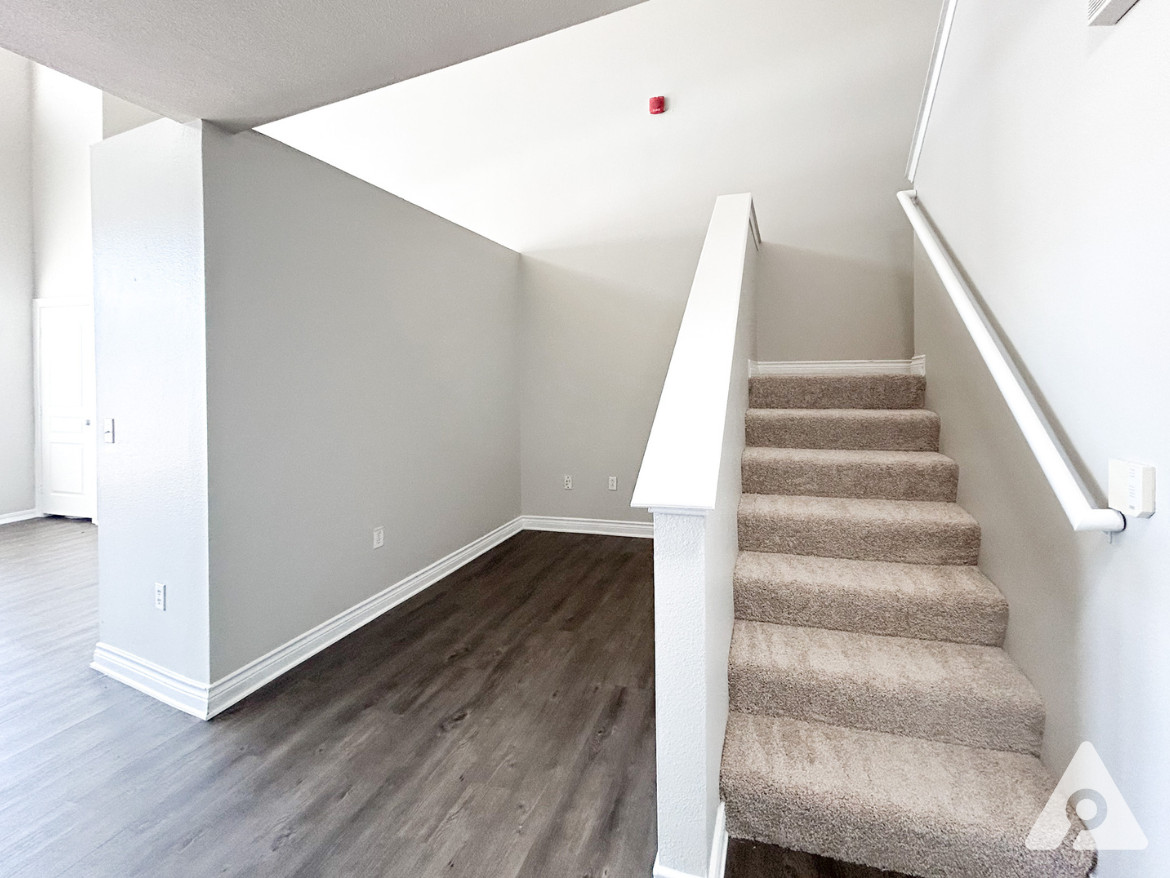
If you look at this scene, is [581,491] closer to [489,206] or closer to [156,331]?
[489,206]

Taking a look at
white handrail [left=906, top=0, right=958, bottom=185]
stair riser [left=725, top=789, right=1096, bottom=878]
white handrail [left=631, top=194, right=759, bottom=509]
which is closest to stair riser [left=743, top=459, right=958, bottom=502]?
white handrail [left=631, top=194, right=759, bottom=509]

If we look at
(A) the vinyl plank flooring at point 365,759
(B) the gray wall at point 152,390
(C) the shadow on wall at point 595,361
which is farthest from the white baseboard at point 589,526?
(B) the gray wall at point 152,390

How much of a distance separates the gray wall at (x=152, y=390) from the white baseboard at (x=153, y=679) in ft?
0.12

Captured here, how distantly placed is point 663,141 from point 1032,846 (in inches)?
165

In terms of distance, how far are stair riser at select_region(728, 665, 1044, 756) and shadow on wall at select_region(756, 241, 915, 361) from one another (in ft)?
9.00

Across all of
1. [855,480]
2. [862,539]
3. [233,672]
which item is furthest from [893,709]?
[233,672]

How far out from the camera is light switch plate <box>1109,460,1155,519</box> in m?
1.08

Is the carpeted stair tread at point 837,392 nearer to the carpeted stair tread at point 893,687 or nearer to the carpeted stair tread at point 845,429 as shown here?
the carpeted stair tread at point 845,429

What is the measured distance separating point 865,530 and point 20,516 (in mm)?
6715

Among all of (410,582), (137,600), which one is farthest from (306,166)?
(410,582)

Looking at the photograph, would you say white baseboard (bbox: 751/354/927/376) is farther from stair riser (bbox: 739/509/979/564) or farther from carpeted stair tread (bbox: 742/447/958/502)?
stair riser (bbox: 739/509/979/564)

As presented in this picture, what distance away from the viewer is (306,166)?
245cm

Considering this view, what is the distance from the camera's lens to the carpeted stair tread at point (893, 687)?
150 cm

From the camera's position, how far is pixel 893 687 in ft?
5.16
